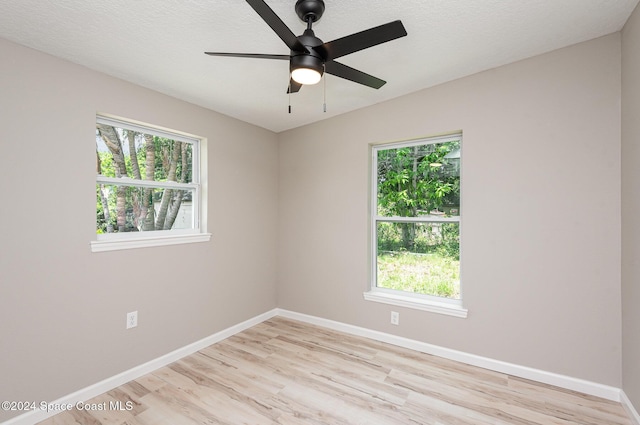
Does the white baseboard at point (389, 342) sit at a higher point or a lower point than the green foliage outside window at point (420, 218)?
lower

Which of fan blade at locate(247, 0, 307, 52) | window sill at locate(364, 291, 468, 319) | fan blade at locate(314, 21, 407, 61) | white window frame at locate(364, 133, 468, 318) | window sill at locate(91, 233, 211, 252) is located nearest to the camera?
fan blade at locate(247, 0, 307, 52)

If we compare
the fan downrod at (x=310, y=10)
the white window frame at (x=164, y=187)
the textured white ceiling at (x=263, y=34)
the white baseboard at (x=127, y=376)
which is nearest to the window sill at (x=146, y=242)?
the white window frame at (x=164, y=187)

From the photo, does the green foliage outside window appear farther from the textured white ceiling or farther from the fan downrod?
the fan downrod

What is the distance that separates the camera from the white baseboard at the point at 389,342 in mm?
2035

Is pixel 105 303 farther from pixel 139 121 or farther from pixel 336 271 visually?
pixel 336 271

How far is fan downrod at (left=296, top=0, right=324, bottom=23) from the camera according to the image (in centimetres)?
163

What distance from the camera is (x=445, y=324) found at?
279 centimetres

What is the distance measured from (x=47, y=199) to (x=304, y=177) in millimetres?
2426

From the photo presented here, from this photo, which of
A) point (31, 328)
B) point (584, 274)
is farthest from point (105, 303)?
point (584, 274)

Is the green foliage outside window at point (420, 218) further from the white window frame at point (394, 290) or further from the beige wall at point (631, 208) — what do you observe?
the beige wall at point (631, 208)

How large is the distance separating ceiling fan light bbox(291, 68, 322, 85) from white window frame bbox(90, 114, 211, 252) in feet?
5.63

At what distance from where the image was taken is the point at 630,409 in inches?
76.7

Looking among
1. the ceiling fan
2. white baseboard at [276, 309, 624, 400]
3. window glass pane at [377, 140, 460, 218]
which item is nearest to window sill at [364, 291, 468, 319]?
white baseboard at [276, 309, 624, 400]

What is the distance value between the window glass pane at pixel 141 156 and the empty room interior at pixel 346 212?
20mm
